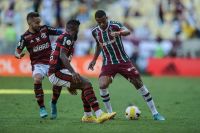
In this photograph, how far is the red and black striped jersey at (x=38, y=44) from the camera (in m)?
14.5

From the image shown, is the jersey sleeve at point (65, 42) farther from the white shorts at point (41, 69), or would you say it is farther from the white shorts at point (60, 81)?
the white shorts at point (41, 69)

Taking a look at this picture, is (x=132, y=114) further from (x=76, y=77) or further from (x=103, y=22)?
(x=103, y=22)

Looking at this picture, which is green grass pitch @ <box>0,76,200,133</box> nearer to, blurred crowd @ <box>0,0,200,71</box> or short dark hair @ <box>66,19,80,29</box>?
short dark hair @ <box>66,19,80,29</box>

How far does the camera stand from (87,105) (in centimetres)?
1349

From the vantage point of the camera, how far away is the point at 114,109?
16.4 meters

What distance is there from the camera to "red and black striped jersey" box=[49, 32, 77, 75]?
1305cm

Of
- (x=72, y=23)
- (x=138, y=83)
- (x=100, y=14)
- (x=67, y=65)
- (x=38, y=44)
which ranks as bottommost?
(x=138, y=83)

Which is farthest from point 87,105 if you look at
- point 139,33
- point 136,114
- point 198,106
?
point 139,33

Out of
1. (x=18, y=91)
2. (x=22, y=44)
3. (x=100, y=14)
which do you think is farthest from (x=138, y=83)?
(x=18, y=91)

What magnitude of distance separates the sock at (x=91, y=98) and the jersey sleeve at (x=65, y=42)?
Answer: 0.98 meters

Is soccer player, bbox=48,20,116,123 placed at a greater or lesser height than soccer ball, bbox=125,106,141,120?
greater

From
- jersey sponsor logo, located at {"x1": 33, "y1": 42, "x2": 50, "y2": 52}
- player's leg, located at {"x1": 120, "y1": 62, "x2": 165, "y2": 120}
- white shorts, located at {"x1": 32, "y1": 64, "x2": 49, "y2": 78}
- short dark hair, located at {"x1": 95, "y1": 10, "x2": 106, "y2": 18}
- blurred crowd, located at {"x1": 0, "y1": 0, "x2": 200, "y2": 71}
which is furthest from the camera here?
blurred crowd, located at {"x1": 0, "y1": 0, "x2": 200, "y2": 71}

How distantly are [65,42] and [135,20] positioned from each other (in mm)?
22981

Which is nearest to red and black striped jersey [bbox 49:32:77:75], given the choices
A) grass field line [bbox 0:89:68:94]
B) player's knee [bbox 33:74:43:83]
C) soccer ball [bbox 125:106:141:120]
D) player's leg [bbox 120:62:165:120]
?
player's knee [bbox 33:74:43:83]
